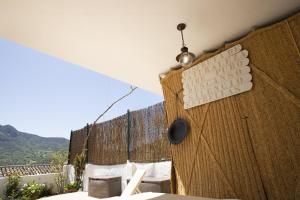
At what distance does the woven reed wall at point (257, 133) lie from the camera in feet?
9.46

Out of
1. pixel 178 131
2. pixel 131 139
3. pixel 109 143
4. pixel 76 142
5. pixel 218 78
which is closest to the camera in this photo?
pixel 218 78

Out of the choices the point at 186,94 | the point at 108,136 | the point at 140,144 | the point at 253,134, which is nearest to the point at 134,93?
the point at 108,136

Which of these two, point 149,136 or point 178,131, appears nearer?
point 178,131

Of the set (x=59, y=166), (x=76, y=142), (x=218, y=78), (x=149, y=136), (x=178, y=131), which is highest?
(x=218, y=78)

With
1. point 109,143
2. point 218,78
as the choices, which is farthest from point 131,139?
point 218,78

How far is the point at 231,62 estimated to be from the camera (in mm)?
3635

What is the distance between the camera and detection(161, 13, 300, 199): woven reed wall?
9.46 feet

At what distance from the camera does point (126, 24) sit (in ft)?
10.6

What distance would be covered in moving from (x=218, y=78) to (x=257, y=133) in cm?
114

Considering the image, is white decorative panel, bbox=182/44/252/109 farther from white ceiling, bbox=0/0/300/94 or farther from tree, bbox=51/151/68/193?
tree, bbox=51/151/68/193

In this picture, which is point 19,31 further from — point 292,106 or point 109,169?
point 109,169

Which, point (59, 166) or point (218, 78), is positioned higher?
point (218, 78)

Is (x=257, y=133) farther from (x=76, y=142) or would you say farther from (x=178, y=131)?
(x=76, y=142)

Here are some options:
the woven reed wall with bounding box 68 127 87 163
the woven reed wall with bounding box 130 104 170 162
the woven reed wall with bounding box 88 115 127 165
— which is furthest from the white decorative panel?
the woven reed wall with bounding box 68 127 87 163
